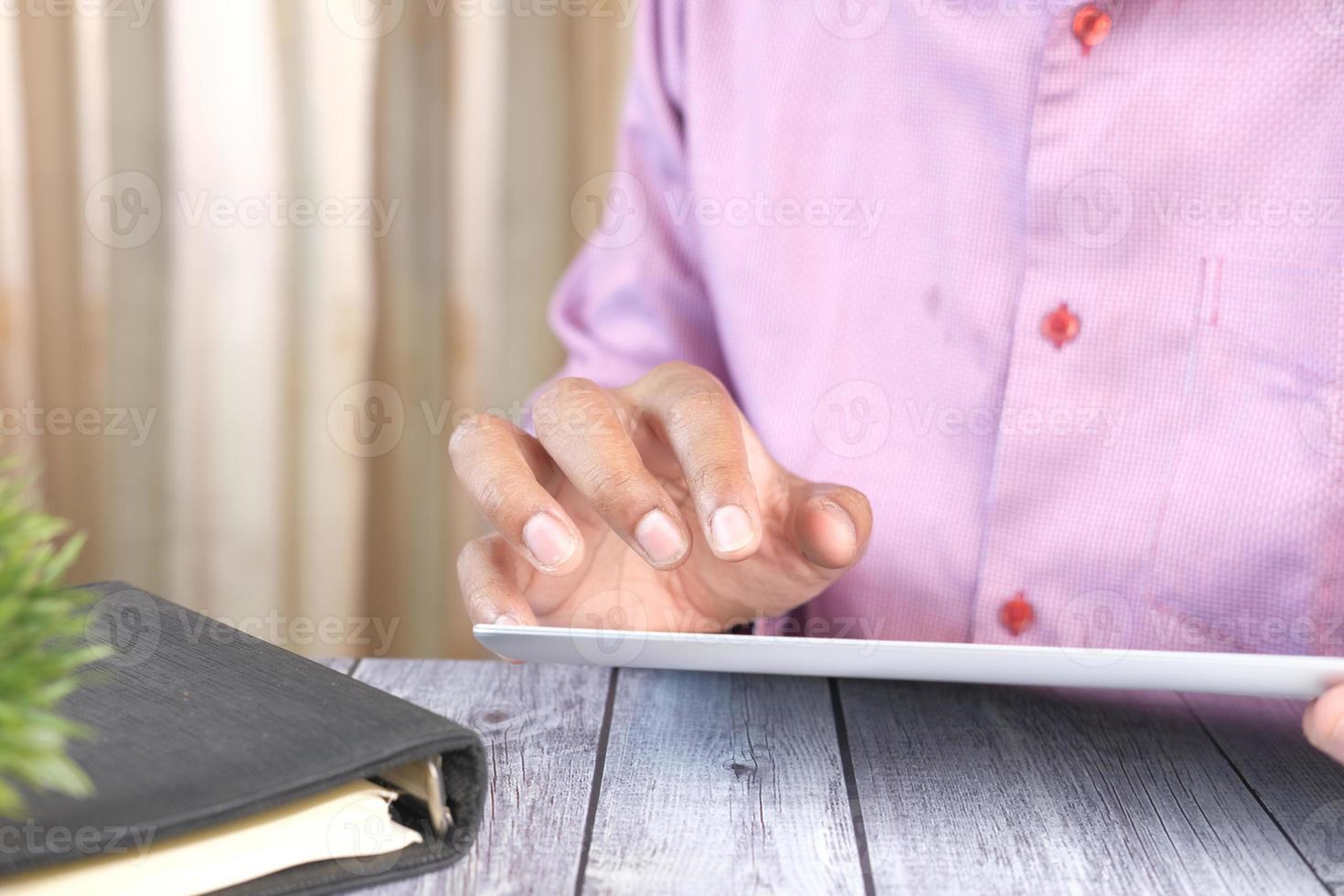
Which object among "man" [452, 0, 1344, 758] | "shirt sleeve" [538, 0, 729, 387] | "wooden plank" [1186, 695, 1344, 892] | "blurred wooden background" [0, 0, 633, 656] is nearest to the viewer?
"wooden plank" [1186, 695, 1344, 892]

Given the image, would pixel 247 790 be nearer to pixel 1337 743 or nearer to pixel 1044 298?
pixel 1337 743

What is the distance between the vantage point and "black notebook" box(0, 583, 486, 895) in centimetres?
41

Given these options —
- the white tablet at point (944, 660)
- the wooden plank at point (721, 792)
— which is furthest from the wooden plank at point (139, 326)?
the white tablet at point (944, 660)

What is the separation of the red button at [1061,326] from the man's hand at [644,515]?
0.72 ft

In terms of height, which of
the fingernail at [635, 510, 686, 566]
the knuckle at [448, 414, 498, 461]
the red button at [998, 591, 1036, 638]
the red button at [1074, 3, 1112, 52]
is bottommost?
the red button at [998, 591, 1036, 638]

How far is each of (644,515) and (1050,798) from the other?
24cm

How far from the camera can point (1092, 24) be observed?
2.69 feet

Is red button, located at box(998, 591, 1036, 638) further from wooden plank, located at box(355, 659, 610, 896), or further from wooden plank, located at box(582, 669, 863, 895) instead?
wooden plank, located at box(355, 659, 610, 896)

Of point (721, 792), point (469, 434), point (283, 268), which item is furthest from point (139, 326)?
point (721, 792)

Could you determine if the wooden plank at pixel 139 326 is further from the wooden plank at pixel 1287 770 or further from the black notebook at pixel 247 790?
the wooden plank at pixel 1287 770

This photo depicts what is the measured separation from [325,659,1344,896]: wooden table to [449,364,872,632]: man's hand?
0.23ft

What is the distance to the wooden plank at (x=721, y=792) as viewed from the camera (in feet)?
1.60

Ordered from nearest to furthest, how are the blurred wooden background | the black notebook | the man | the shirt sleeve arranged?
the black notebook < the man < the shirt sleeve < the blurred wooden background

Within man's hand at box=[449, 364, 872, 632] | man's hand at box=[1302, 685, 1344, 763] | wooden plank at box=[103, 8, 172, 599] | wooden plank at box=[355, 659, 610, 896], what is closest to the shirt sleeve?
man's hand at box=[449, 364, 872, 632]
